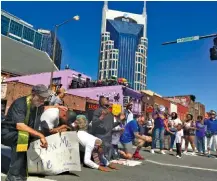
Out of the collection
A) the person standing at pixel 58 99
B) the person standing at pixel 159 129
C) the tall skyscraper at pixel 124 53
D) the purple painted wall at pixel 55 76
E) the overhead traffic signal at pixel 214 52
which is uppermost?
the tall skyscraper at pixel 124 53

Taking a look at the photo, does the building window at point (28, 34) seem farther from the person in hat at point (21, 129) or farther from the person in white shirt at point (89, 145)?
the person in hat at point (21, 129)

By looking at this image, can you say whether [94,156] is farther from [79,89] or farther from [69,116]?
[79,89]

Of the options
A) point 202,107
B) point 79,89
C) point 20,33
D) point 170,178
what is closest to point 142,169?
point 170,178

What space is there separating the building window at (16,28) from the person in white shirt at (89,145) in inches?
5500

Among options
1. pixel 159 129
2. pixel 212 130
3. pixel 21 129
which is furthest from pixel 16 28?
pixel 21 129

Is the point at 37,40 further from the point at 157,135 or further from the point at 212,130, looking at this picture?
the point at 212,130

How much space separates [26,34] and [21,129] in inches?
5854

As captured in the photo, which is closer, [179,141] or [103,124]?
[103,124]

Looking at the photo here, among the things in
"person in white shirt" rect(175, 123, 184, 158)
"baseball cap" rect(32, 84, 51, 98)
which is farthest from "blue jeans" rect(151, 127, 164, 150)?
"baseball cap" rect(32, 84, 51, 98)

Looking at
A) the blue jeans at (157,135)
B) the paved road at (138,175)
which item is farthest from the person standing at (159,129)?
the paved road at (138,175)

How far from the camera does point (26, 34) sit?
5664 inches

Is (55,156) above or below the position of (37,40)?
below

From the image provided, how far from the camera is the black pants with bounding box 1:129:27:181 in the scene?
373 cm

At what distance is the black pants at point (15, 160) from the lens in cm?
373
